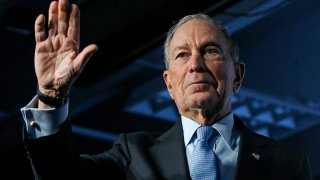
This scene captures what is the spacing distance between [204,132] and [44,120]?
0.37 metres

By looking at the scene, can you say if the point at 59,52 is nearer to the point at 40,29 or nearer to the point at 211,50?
the point at 40,29

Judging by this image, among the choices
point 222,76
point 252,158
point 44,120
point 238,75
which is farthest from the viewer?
point 238,75

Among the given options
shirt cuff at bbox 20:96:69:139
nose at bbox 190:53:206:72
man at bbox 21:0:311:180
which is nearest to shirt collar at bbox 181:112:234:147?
man at bbox 21:0:311:180

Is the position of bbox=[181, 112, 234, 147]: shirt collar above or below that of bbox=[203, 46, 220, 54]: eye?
below

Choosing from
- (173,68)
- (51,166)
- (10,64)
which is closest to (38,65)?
(51,166)

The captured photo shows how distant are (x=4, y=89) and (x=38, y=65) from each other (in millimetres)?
2386

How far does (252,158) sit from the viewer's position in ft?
4.76

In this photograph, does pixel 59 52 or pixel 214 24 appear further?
pixel 214 24

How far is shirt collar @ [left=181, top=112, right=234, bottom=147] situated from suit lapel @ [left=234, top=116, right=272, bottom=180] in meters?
0.03

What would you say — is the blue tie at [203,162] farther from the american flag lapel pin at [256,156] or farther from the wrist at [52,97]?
the wrist at [52,97]

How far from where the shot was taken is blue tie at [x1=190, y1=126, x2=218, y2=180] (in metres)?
1.42

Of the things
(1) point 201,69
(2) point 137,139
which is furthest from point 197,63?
(2) point 137,139

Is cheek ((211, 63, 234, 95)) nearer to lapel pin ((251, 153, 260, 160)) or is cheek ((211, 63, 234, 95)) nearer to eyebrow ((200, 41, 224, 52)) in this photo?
eyebrow ((200, 41, 224, 52))

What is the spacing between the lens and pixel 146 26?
2924 mm
